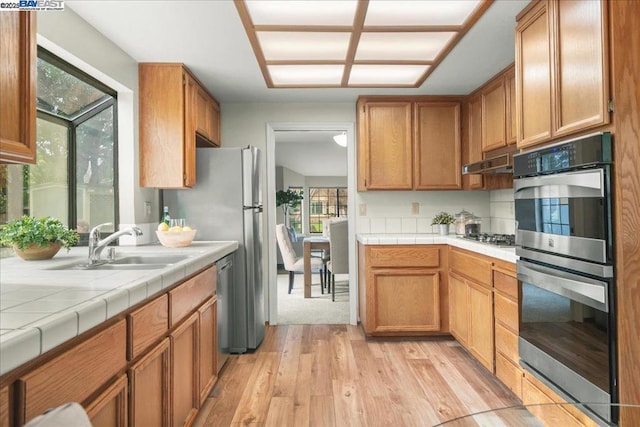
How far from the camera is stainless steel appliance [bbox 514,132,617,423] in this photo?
5.15 ft

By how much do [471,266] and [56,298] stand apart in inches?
101

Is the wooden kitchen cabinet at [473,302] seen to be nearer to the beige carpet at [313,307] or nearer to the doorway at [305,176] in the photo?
the doorway at [305,176]

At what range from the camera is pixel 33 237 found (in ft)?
6.34

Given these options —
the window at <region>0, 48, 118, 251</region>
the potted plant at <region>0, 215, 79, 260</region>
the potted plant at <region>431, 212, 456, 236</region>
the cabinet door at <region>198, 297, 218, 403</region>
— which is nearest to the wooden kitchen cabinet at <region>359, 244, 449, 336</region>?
the potted plant at <region>431, 212, 456, 236</region>

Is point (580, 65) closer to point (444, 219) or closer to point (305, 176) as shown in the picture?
point (444, 219)

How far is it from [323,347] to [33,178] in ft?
7.72

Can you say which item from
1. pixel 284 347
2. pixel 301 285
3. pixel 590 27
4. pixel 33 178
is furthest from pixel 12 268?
pixel 301 285

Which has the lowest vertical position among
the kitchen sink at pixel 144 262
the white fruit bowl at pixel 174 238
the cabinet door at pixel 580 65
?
the kitchen sink at pixel 144 262

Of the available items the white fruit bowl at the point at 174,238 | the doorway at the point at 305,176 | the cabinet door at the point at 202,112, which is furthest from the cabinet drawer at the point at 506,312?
the cabinet door at the point at 202,112

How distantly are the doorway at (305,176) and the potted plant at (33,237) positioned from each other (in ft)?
6.96

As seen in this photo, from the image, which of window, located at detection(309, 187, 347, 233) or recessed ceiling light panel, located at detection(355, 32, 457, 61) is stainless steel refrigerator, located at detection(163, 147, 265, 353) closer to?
recessed ceiling light panel, located at detection(355, 32, 457, 61)

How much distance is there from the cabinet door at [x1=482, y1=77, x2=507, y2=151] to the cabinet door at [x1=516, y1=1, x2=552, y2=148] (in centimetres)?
92

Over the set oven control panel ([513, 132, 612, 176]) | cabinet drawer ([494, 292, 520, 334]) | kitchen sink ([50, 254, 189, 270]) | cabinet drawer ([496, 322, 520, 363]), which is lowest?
cabinet drawer ([496, 322, 520, 363])

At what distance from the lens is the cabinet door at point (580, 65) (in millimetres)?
1580
